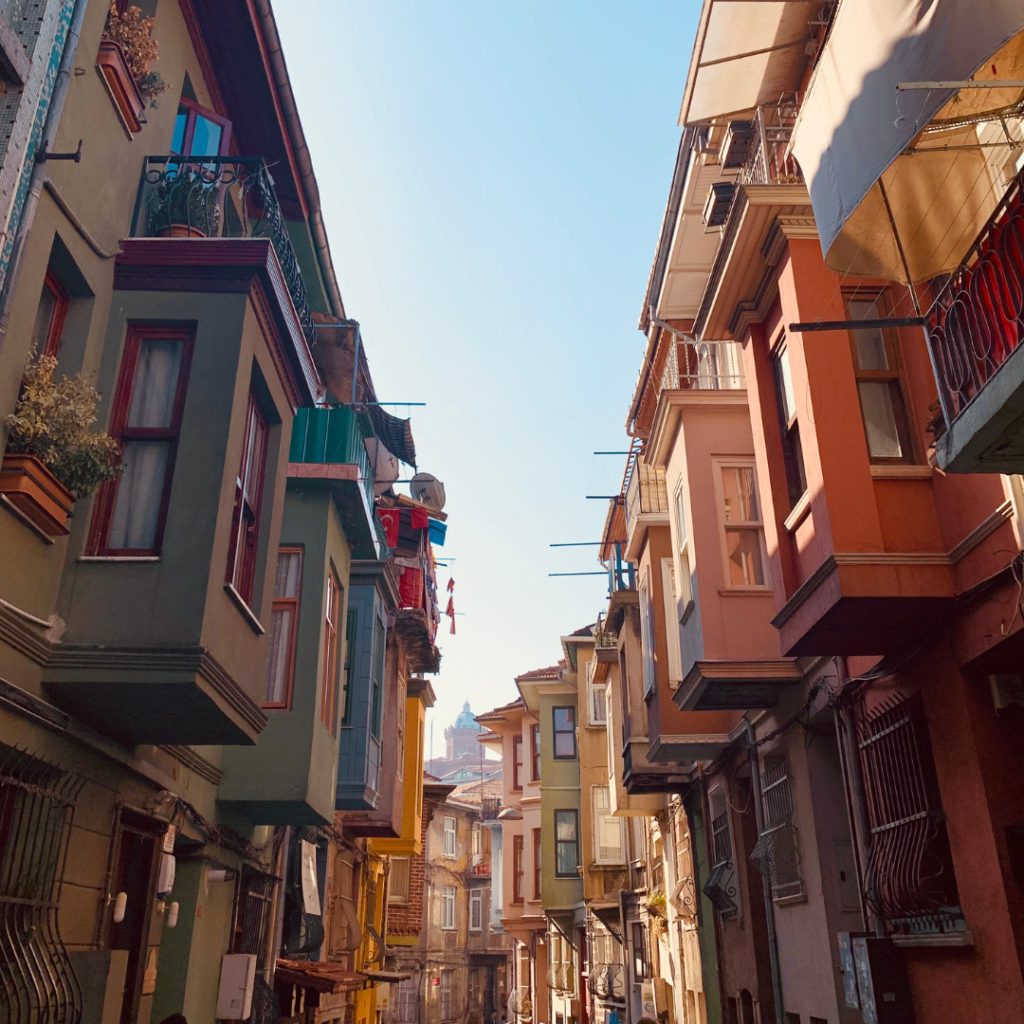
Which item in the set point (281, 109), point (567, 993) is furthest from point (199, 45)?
point (567, 993)

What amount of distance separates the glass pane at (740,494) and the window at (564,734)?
24854mm

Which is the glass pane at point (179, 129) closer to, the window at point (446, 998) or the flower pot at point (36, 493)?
the flower pot at point (36, 493)

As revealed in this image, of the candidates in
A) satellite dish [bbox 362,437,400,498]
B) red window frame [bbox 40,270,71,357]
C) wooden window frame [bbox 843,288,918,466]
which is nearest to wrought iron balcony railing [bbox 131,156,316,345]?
red window frame [bbox 40,270,71,357]

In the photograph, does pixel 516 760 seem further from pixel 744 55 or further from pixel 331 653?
pixel 744 55

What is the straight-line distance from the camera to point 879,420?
28.9 ft

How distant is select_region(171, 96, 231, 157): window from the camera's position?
1089cm

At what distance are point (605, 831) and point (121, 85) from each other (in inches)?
1024

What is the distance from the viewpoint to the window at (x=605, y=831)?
2925cm

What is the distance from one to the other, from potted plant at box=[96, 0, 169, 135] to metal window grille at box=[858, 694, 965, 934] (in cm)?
834

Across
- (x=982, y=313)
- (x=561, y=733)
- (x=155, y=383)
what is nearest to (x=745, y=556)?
(x=982, y=313)

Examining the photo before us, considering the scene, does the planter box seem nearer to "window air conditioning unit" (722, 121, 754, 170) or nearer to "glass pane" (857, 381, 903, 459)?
"window air conditioning unit" (722, 121, 754, 170)

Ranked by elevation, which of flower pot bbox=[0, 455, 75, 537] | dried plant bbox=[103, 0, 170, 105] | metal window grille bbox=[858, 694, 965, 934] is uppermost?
dried plant bbox=[103, 0, 170, 105]

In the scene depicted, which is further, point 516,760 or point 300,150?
point 516,760

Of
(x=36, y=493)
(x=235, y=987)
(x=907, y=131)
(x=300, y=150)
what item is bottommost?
(x=235, y=987)
